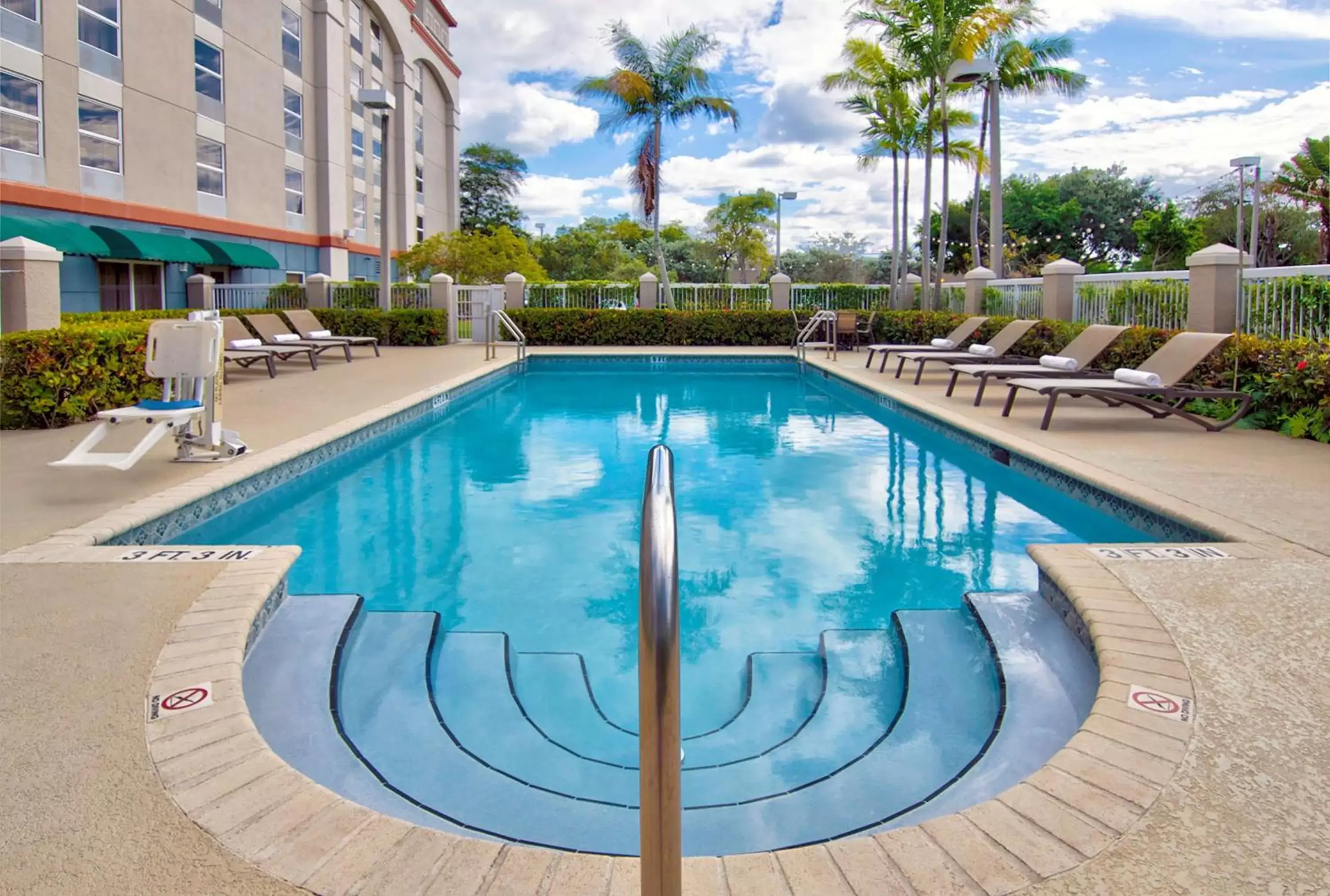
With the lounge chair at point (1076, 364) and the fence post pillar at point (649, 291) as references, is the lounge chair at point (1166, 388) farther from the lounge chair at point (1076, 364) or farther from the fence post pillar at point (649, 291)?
the fence post pillar at point (649, 291)

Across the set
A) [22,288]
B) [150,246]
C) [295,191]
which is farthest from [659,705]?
[295,191]

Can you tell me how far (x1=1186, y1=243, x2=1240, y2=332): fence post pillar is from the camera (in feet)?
32.2

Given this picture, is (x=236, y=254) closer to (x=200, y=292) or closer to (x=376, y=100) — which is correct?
(x=200, y=292)

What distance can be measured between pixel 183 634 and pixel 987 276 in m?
17.1

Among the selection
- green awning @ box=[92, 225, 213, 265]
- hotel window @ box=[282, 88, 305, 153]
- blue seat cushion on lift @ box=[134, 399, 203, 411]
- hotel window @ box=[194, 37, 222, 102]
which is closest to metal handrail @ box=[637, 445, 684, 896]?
blue seat cushion on lift @ box=[134, 399, 203, 411]

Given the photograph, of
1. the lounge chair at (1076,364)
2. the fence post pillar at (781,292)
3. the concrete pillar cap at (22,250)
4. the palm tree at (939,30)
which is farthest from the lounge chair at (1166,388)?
the fence post pillar at (781,292)

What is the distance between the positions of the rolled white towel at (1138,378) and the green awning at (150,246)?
1849cm

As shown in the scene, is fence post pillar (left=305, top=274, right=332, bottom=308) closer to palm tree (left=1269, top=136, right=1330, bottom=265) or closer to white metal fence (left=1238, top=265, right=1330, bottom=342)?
white metal fence (left=1238, top=265, right=1330, bottom=342)

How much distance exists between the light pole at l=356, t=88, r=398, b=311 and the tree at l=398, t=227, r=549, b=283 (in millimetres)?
6412

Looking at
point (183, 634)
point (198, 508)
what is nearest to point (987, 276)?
point (198, 508)

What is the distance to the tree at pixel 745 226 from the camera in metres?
44.6

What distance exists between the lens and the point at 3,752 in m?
2.53

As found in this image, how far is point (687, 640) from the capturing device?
14.3 feet

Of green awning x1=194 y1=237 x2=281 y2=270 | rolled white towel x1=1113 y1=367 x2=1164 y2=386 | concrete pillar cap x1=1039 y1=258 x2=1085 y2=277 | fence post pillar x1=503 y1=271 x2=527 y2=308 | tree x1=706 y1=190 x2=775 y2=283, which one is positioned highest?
tree x1=706 y1=190 x2=775 y2=283
